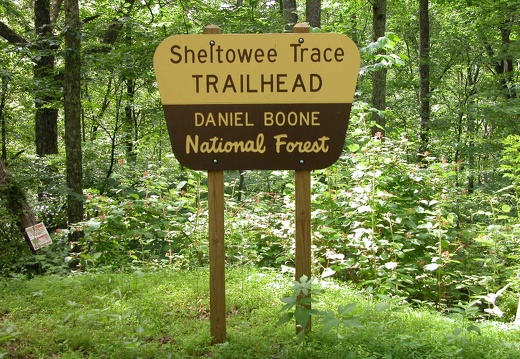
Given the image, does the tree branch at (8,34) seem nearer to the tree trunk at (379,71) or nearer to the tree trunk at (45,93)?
the tree trunk at (45,93)

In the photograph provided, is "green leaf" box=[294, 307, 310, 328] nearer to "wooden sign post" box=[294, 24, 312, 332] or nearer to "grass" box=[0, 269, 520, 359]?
"grass" box=[0, 269, 520, 359]

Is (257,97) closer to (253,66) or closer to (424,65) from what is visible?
(253,66)

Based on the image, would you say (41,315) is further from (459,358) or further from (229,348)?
(459,358)

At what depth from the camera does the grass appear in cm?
297

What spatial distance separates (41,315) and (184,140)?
197 centimetres

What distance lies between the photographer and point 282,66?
3.11 metres

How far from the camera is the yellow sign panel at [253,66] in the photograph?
3.10 meters

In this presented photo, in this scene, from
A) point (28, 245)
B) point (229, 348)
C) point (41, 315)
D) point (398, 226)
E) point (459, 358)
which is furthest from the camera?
point (28, 245)

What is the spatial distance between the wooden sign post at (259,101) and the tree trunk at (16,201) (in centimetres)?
394

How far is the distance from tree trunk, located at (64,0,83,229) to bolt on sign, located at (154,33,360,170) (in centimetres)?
374

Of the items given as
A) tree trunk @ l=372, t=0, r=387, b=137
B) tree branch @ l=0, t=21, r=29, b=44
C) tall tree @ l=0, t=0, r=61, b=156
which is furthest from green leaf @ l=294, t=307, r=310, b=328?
tree branch @ l=0, t=21, r=29, b=44

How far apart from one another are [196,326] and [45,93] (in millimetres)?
7174

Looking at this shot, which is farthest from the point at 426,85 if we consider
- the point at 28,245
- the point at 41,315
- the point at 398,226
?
the point at 41,315

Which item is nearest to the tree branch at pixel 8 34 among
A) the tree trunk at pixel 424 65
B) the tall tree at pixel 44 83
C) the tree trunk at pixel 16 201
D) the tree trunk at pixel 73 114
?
the tall tree at pixel 44 83
